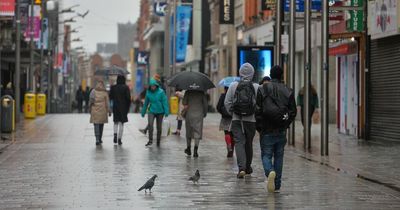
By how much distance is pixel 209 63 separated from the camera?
69.5 metres

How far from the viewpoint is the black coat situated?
22.9 m

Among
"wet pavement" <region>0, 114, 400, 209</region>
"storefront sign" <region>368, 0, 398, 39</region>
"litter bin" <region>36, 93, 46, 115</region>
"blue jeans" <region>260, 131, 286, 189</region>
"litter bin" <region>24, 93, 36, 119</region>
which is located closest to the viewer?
"wet pavement" <region>0, 114, 400, 209</region>

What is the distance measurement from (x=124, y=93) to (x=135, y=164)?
6.19 m

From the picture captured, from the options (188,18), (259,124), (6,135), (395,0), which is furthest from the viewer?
(188,18)

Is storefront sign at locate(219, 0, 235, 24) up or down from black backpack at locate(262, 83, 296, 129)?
up

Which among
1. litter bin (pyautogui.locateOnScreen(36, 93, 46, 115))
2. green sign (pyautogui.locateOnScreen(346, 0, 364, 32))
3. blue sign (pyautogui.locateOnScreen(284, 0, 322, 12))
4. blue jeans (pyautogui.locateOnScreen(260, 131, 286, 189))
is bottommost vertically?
blue jeans (pyautogui.locateOnScreen(260, 131, 286, 189))

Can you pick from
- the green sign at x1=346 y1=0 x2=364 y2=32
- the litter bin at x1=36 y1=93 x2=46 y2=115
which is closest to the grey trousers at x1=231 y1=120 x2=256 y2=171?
the green sign at x1=346 y1=0 x2=364 y2=32

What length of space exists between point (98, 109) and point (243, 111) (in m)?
9.25

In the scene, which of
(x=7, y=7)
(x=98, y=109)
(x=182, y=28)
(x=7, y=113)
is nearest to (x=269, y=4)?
(x=7, y=7)

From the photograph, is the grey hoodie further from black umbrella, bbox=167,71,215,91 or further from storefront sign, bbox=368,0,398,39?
storefront sign, bbox=368,0,398,39

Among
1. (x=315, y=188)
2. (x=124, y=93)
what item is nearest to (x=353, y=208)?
(x=315, y=188)

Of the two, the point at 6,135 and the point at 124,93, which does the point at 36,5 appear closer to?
→ the point at 6,135

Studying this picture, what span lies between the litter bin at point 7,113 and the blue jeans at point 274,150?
16115mm

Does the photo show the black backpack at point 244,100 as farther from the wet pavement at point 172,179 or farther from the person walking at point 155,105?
the person walking at point 155,105
